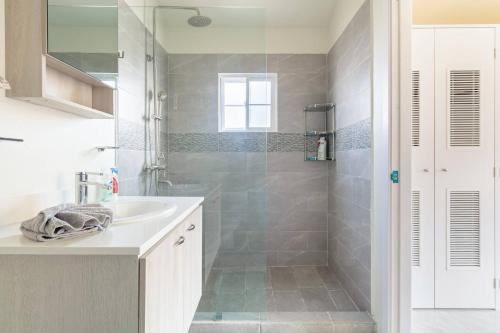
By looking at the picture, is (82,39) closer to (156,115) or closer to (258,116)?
(156,115)

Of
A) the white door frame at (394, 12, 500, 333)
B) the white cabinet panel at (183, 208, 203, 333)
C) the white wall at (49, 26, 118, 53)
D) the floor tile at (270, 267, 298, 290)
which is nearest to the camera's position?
the white wall at (49, 26, 118, 53)

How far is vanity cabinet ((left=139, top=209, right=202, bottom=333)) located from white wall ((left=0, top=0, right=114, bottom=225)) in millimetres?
552

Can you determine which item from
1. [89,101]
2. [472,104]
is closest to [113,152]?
[89,101]

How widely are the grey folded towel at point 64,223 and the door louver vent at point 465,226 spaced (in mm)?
2278

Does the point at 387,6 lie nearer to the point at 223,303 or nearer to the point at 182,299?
the point at 182,299

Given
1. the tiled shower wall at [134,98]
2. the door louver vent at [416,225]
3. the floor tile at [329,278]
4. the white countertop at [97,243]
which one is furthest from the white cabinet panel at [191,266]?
the door louver vent at [416,225]

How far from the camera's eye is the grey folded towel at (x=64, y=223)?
756 millimetres

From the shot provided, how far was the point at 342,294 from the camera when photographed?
7.31 ft

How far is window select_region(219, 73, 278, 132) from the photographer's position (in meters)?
2.28

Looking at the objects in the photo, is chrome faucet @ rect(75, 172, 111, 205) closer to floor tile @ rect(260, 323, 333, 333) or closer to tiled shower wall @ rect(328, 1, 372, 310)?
floor tile @ rect(260, 323, 333, 333)

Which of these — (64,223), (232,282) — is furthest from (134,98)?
(232,282)

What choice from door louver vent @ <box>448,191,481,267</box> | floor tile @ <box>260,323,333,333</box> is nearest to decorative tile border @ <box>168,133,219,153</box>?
floor tile @ <box>260,323,333,333</box>

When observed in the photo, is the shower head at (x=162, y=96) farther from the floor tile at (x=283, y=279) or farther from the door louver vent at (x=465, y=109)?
the door louver vent at (x=465, y=109)

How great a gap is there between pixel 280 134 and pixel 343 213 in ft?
3.28
